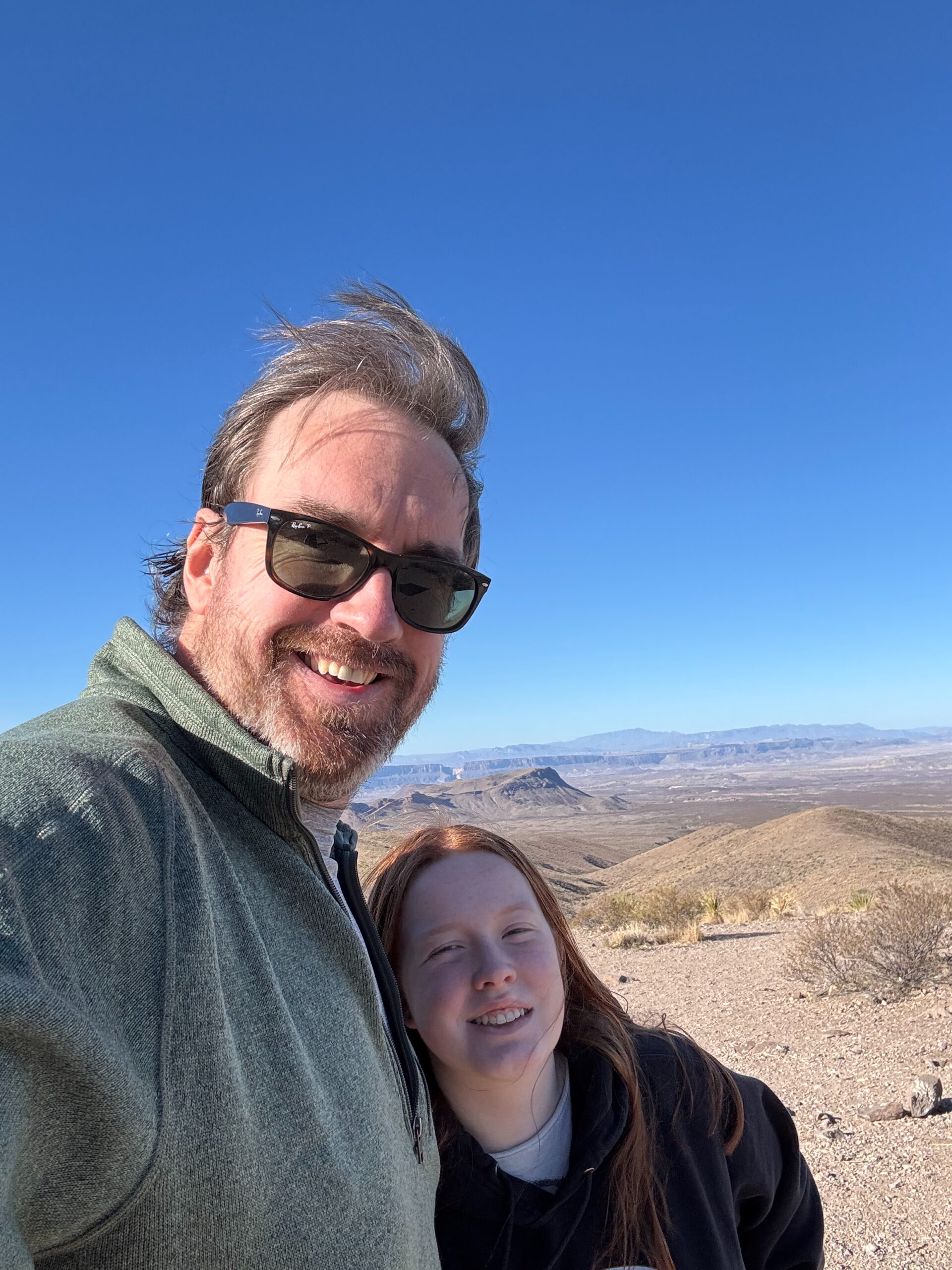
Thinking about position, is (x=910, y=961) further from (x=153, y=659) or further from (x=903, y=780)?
(x=903, y=780)

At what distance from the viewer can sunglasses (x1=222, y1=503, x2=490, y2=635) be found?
5.67 ft

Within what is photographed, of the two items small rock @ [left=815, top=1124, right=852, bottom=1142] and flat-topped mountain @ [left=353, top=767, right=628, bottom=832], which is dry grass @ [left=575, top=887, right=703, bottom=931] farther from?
flat-topped mountain @ [left=353, top=767, right=628, bottom=832]

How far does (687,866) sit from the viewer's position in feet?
107

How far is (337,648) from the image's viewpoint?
1719mm

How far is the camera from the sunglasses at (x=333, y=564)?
173 cm

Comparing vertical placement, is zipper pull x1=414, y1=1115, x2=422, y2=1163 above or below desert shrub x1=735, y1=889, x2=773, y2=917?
above

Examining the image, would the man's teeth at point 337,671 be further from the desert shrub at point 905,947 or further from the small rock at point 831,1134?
the desert shrub at point 905,947

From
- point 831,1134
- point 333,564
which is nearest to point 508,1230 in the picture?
point 333,564

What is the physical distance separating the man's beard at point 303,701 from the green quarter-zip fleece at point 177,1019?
25 cm

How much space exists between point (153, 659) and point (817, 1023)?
838 centimetres

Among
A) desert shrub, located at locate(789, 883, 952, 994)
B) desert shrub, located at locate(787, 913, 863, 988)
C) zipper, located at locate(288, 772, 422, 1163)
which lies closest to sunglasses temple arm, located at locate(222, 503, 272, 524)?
zipper, located at locate(288, 772, 422, 1163)

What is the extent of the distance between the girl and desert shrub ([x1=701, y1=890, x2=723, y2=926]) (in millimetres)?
13730

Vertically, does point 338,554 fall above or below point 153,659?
above

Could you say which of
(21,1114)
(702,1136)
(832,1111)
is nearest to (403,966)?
(702,1136)
